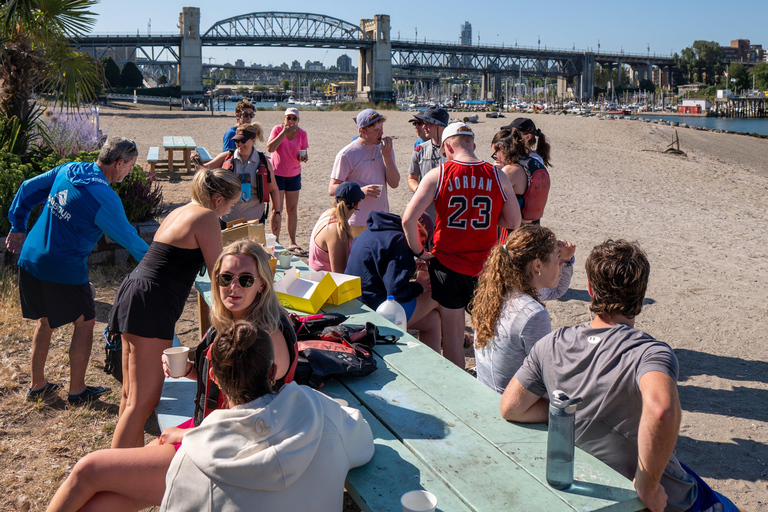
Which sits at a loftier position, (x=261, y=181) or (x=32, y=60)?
(x=32, y=60)

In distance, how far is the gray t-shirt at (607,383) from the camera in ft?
7.53

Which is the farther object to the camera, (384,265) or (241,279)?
(384,265)

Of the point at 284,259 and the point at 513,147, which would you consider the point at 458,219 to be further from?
the point at 284,259

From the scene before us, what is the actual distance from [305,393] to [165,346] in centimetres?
159

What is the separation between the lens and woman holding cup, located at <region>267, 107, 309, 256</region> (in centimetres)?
747

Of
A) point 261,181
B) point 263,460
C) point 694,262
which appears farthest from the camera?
point 694,262

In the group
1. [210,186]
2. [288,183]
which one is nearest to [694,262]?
[288,183]

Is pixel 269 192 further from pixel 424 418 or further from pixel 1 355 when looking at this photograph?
pixel 424 418

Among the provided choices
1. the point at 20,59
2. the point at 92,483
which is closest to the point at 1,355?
the point at 92,483

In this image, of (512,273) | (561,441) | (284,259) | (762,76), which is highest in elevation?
(762,76)

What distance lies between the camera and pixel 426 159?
6078mm

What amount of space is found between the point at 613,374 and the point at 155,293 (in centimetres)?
221

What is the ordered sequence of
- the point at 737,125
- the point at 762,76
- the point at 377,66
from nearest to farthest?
the point at 737,125, the point at 377,66, the point at 762,76

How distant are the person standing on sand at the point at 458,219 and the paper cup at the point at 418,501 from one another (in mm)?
2364
